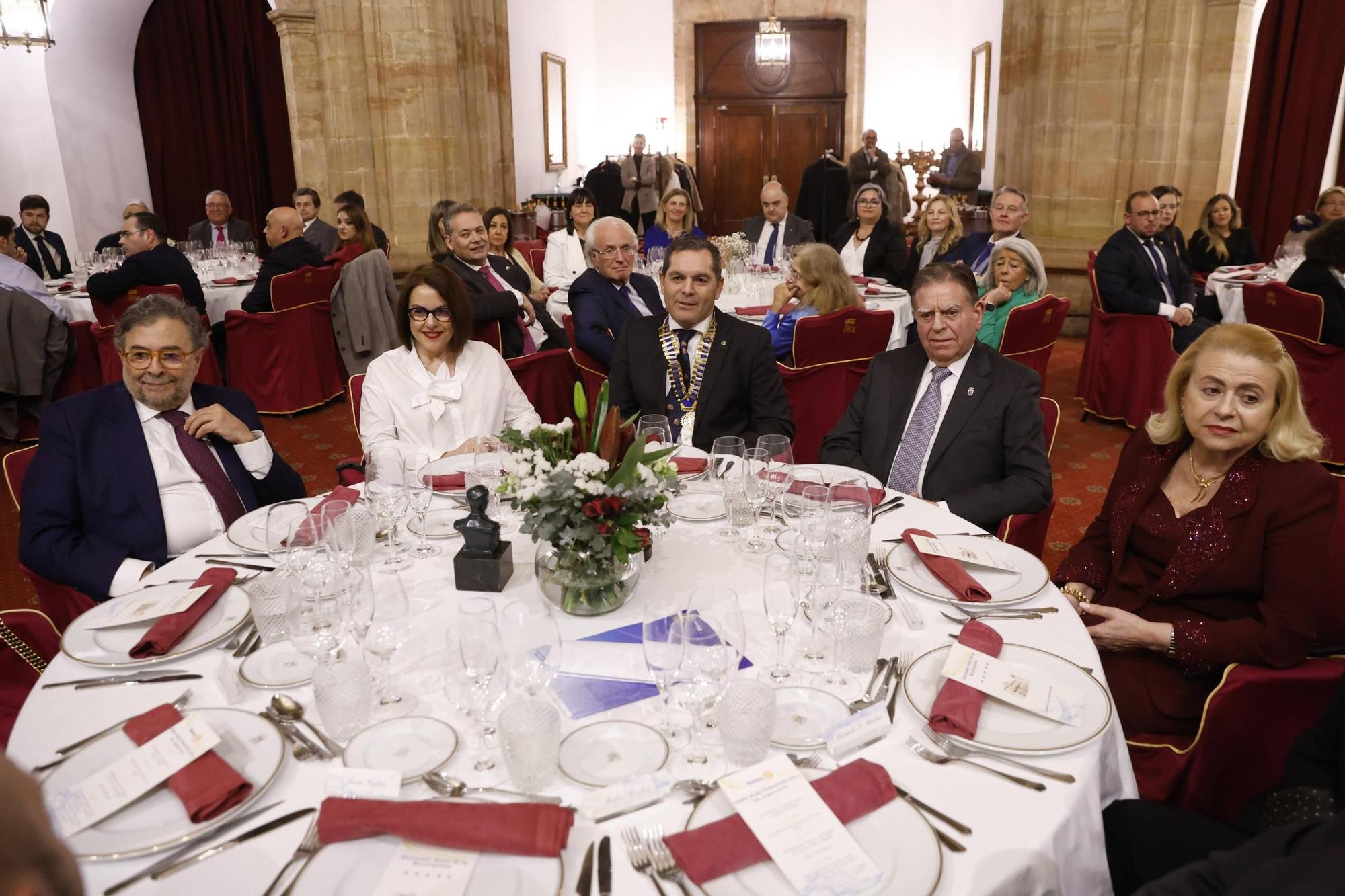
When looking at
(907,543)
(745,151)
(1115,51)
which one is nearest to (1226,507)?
(907,543)

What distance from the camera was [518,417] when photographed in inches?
142

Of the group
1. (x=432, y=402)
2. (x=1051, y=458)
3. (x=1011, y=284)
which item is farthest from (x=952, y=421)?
(x=1051, y=458)

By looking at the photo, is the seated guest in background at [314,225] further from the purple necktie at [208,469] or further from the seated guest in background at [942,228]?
the purple necktie at [208,469]

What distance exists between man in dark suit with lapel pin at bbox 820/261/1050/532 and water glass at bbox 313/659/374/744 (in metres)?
1.82

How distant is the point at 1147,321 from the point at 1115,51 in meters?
3.57

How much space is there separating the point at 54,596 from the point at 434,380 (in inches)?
54.1

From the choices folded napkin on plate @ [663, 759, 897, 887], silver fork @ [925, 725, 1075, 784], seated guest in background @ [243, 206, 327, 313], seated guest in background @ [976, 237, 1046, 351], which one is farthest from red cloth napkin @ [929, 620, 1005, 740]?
seated guest in background @ [243, 206, 327, 313]

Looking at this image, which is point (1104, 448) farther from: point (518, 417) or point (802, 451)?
point (518, 417)

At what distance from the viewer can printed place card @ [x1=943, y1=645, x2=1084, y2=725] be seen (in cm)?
160

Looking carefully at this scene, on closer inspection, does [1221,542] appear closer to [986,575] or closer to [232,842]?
[986,575]

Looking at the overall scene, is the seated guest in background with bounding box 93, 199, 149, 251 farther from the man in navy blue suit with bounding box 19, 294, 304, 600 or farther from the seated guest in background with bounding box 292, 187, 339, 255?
the man in navy blue suit with bounding box 19, 294, 304, 600

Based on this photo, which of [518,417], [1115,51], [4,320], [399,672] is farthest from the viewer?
[1115,51]

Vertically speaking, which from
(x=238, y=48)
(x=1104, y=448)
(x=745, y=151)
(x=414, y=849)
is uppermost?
(x=238, y=48)

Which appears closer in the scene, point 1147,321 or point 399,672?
point 399,672
